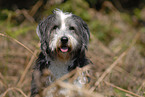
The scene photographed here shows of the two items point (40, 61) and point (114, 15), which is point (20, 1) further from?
point (40, 61)

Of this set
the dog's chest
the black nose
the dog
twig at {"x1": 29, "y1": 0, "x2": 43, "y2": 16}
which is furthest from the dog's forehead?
twig at {"x1": 29, "y1": 0, "x2": 43, "y2": 16}

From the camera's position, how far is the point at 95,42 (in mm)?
6566

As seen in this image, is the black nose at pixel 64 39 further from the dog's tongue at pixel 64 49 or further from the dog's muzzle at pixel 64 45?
the dog's tongue at pixel 64 49

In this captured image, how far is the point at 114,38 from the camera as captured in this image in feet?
25.4

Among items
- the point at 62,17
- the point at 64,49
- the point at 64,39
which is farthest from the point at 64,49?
the point at 62,17

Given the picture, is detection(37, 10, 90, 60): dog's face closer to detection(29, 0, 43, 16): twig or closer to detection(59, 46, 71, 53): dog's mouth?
detection(59, 46, 71, 53): dog's mouth

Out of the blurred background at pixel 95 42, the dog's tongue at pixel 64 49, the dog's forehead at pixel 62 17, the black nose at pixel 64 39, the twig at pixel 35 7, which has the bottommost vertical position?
the blurred background at pixel 95 42

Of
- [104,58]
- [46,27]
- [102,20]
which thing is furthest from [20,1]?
[46,27]

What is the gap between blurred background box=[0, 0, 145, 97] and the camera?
423 centimetres

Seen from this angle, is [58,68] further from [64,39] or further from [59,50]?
[64,39]

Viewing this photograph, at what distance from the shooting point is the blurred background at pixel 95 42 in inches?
→ 167

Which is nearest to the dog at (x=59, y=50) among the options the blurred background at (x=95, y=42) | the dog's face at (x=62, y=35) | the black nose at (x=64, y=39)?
the dog's face at (x=62, y=35)

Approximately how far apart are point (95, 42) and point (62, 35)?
11.2 ft

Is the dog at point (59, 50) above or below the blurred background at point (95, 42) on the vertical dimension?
above
